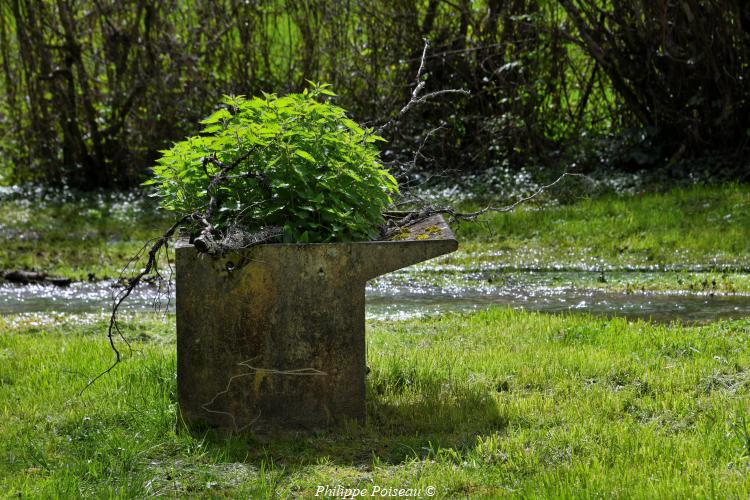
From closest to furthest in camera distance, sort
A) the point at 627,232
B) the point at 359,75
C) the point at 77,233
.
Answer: the point at 627,232, the point at 77,233, the point at 359,75

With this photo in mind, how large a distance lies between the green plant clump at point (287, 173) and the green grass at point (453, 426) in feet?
3.15

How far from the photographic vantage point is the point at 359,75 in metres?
13.7

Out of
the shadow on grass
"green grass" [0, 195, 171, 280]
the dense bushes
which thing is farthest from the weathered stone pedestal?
the dense bushes

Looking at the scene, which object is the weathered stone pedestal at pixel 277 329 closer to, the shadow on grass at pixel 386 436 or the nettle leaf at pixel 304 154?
the shadow on grass at pixel 386 436

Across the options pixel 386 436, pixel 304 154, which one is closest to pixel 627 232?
pixel 386 436

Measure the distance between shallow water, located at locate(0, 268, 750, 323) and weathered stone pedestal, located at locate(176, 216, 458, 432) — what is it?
3032 mm

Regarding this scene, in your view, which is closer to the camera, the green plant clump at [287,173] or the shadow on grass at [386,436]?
the shadow on grass at [386,436]

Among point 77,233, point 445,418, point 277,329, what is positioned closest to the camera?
point 277,329

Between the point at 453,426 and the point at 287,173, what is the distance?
1.43 meters

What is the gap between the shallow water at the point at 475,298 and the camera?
794 cm

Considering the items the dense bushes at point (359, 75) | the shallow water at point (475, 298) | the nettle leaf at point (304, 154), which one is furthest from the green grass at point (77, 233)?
the nettle leaf at point (304, 154)

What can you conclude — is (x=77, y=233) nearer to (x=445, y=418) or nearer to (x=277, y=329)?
(x=277, y=329)

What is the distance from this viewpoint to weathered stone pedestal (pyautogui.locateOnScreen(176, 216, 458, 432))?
189 inches

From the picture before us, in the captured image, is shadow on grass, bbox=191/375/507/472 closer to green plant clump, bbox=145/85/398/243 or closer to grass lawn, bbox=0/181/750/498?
grass lawn, bbox=0/181/750/498
